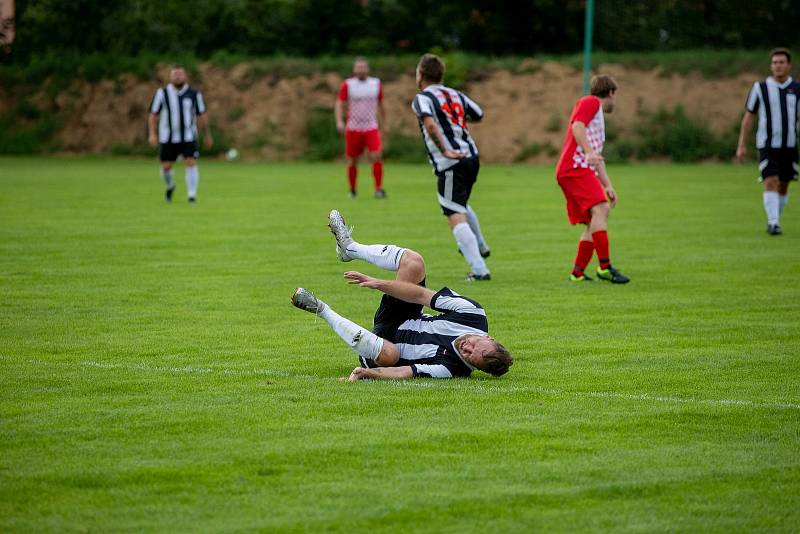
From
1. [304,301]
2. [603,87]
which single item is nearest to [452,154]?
[603,87]

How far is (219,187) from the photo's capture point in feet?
81.1

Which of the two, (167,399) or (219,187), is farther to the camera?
(219,187)

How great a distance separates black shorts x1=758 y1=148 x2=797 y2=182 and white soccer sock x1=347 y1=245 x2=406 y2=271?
9.16 m

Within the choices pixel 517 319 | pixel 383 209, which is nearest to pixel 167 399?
pixel 517 319

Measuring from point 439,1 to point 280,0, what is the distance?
20.2ft

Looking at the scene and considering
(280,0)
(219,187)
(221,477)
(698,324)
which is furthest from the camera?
(280,0)

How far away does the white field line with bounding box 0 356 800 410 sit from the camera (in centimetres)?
673

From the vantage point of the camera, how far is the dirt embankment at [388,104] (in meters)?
37.3

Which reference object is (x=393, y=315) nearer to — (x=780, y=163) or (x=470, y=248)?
(x=470, y=248)

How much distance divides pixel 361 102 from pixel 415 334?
16619 millimetres

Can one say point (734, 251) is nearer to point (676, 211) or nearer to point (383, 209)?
point (676, 211)

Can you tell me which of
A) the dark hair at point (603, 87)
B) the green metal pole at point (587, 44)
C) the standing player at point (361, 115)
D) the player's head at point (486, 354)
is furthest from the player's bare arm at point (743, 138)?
the green metal pole at point (587, 44)

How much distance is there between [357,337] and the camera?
734 cm

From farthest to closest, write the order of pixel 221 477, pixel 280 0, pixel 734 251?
pixel 280 0, pixel 734 251, pixel 221 477
